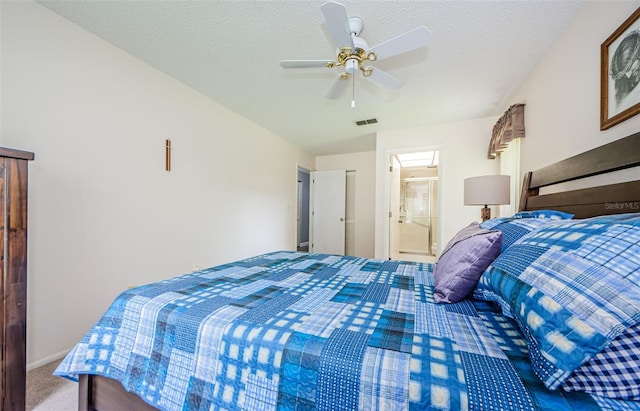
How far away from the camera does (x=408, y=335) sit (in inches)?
31.4

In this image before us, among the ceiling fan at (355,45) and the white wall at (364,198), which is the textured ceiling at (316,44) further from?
the white wall at (364,198)

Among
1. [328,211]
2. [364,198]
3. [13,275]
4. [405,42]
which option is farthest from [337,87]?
[328,211]

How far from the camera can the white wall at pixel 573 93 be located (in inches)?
53.6

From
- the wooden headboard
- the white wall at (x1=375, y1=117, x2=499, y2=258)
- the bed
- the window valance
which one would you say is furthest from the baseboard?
the window valance

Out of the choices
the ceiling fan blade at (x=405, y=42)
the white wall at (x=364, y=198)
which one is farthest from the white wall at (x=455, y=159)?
the ceiling fan blade at (x=405, y=42)

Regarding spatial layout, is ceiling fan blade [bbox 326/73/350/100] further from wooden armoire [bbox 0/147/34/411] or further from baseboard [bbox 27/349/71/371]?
baseboard [bbox 27/349/71/371]

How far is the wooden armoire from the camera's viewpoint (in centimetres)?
115

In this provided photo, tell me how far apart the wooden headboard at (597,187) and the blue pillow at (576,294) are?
61 centimetres

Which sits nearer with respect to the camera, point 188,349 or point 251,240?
point 188,349

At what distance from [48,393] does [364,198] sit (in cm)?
496

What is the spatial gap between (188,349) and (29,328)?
63.2 inches

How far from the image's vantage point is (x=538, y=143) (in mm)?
2143

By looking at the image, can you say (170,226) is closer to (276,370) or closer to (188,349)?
(188,349)

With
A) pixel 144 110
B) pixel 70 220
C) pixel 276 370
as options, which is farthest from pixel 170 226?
pixel 276 370
